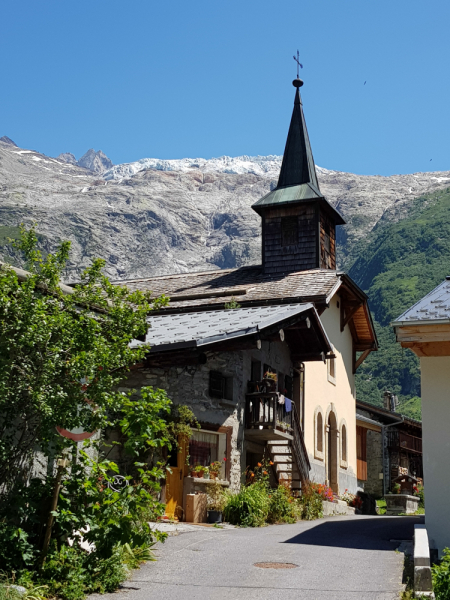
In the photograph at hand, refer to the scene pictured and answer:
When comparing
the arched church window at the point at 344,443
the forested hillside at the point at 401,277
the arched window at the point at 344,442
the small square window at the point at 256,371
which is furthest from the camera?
the forested hillside at the point at 401,277

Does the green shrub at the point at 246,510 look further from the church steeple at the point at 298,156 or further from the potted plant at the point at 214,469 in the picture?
the church steeple at the point at 298,156

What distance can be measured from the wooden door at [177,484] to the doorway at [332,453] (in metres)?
10.4

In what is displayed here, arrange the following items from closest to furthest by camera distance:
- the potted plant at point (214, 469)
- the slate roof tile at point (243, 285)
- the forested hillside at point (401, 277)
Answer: the potted plant at point (214, 469)
the slate roof tile at point (243, 285)
the forested hillside at point (401, 277)

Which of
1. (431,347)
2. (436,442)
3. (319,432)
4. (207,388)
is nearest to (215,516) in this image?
(207,388)

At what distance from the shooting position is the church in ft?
49.1

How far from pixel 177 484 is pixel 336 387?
1166 cm

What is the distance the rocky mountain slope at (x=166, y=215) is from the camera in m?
138

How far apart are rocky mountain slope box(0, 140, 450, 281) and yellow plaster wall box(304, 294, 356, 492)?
9562 centimetres

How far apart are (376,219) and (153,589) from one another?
151m

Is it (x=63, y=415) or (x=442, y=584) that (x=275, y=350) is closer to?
(x=442, y=584)

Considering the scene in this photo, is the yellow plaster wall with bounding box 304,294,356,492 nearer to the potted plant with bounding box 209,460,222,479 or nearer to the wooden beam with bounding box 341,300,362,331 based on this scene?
the wooden beam with bounding box 341,300,362,331

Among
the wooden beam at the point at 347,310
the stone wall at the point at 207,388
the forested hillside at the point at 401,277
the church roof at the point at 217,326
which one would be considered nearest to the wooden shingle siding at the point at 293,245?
the wooden beam at the point at 347,310

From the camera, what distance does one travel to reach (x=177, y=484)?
47.5 feet

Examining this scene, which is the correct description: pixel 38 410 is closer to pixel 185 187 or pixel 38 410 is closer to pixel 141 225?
pixel 141 225
